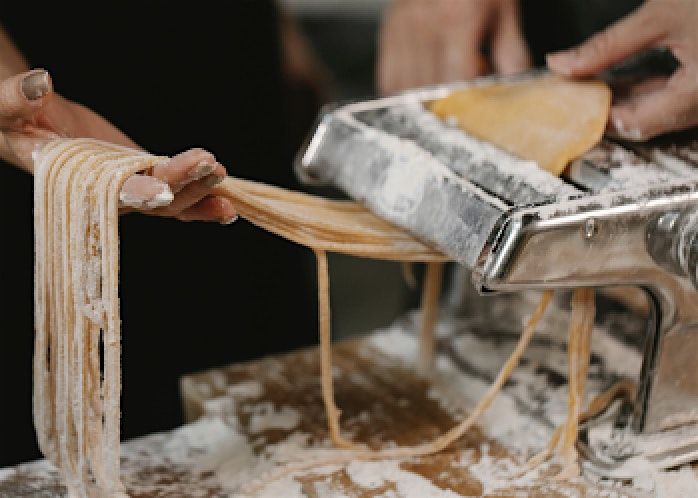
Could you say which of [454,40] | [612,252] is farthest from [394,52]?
[612,252]

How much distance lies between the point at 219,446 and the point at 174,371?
52 cm

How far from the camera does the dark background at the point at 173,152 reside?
148cm

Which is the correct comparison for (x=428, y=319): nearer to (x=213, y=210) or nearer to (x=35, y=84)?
(x=213, y=210)

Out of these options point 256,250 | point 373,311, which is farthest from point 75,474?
point 373,311

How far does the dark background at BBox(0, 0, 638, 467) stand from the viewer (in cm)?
148

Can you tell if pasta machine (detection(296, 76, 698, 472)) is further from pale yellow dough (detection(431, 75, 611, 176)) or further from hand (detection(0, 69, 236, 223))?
hand (detection(0, 69, 236, 223))

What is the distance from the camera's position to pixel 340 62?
3633mm

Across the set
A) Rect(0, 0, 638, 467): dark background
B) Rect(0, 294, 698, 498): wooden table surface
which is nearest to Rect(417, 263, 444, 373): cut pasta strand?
Rect(0, 294, 698, 498): wooden table surface

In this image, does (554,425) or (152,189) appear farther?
(554,425)

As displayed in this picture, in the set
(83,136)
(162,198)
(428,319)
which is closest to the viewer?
(162,198)

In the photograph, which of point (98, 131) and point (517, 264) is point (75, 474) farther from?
point (517, 264)

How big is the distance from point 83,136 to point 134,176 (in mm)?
191

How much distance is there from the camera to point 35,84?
908mm

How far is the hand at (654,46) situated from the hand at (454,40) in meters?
0.36
